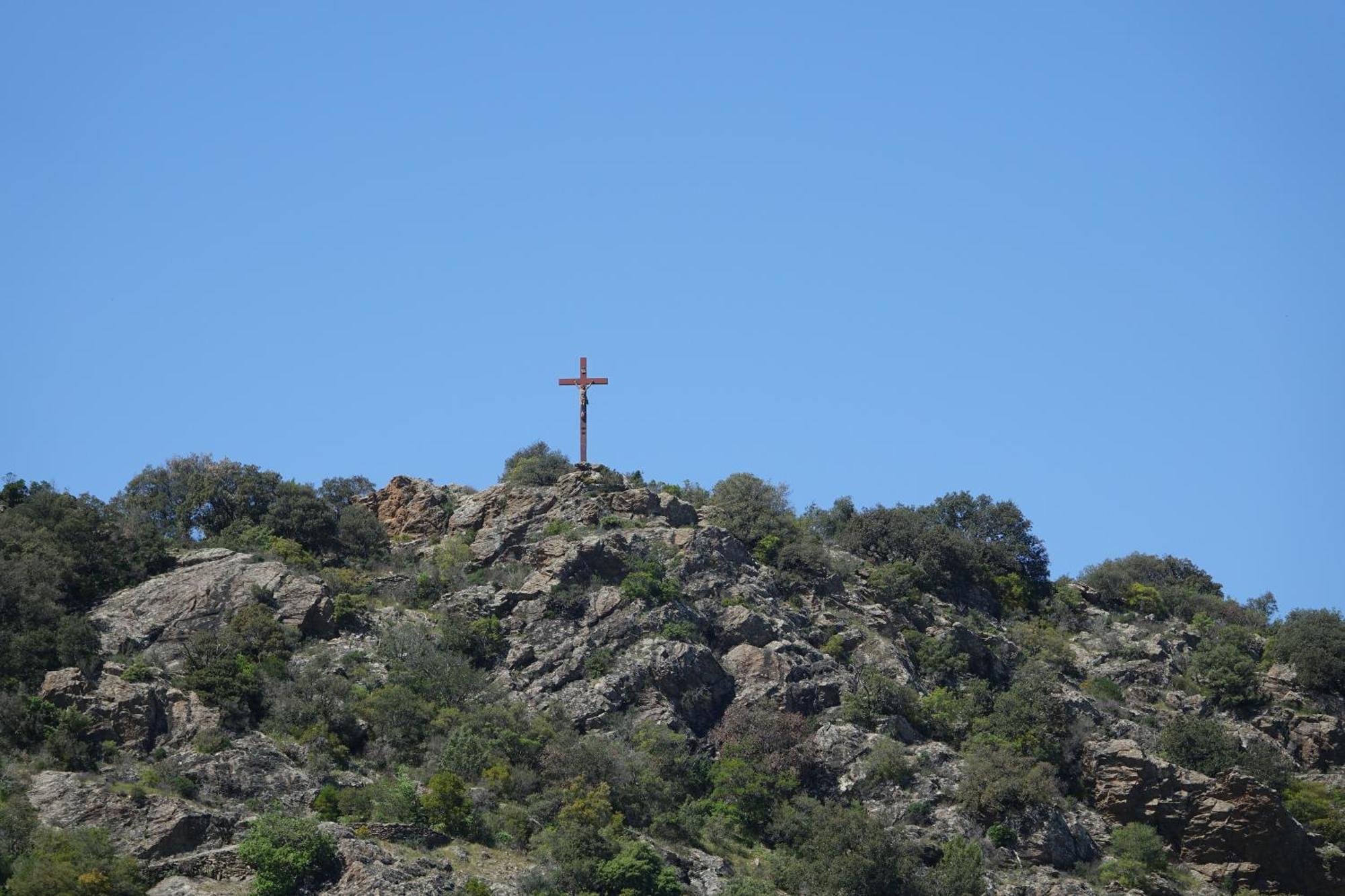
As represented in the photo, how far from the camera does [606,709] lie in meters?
82.2

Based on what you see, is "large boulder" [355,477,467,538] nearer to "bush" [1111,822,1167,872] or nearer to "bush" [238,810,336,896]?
"bush" [238,810,336,896]

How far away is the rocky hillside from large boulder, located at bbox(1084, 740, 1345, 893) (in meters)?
0.14

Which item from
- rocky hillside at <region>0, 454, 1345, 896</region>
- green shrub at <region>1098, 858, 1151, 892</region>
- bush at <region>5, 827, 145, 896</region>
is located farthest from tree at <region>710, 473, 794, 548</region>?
bush at <region>5, 827, 145, 896</region>

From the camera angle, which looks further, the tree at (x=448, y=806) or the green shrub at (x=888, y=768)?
the green shrub at (x=888, y=768)

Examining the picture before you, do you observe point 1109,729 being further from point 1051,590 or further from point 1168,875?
point 1051,590

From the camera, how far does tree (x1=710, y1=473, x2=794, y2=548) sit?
96.8 metres

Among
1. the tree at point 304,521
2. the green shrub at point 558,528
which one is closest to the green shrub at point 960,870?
the green shrub at point 558,528

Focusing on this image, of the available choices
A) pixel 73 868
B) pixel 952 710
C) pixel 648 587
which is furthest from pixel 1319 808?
pixel 73 868

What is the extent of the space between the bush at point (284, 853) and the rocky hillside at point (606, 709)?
10 cm

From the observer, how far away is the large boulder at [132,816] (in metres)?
68.4

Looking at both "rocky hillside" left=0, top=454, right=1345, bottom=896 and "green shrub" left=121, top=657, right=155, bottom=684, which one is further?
"green shrub" left=121, top=657, right=155, bottom=684

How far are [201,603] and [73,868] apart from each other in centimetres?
2036

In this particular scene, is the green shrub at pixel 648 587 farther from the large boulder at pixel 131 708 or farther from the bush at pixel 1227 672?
the bush at pixel 1227 672

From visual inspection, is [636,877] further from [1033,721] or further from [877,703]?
[1033,721]
